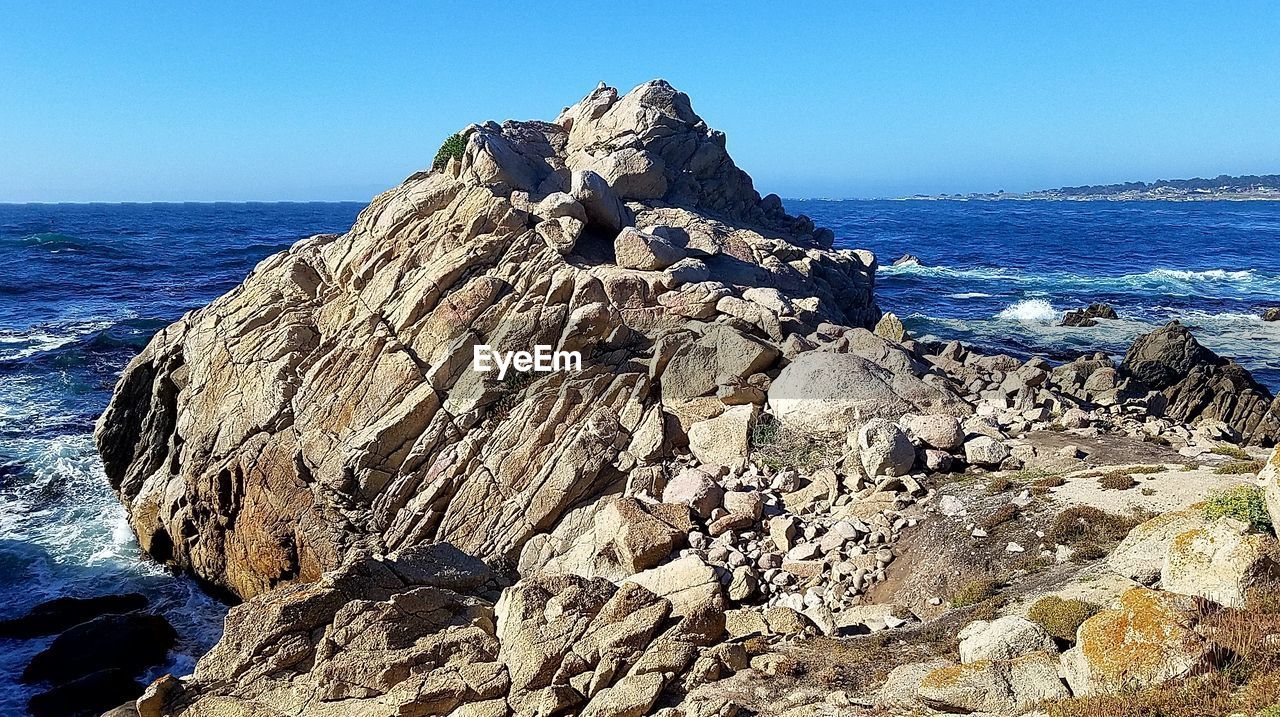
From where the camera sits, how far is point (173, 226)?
148 meters

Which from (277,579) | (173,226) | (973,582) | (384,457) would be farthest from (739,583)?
(173,226)

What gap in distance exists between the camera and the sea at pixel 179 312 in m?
25.9

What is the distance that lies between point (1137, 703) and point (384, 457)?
19154 mm

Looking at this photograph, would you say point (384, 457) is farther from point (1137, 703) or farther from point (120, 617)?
point (1137, 703)

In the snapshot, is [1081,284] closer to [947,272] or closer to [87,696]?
[947,272]

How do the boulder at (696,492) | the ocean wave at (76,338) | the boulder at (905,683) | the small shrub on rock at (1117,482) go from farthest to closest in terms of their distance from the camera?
1. the ocean wave at (76,338)
2. the boulder at (696,492)
3. the small shrub on rock at (1117,482)
4. the boulder at (905,683)

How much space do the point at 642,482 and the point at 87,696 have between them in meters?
14.1

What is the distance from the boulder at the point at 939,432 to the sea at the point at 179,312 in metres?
20.0

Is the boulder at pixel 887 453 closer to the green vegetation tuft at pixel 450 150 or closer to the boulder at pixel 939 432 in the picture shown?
the boulder at pixel 939 432

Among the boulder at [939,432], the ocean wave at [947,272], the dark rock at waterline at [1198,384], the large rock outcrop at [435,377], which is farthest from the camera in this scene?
the ocean wave at [947,272]

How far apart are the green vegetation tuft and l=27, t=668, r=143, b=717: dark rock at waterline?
20.0 metres

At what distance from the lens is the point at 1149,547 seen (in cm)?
1395

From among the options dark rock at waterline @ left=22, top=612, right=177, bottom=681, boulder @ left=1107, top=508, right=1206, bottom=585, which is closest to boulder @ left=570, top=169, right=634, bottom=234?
dark rock at waterline @ left=22, top=612, right=177, bottom=681

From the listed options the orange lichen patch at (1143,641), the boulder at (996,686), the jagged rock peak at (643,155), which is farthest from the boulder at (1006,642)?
the jagged rock peak at (643,155)
